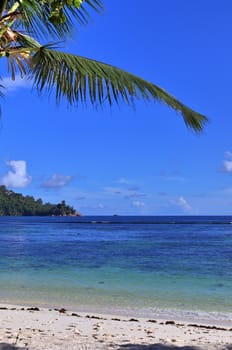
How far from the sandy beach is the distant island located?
173579 mm

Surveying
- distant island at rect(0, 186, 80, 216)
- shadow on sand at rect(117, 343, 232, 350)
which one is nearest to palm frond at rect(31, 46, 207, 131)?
shadow on sand at rect(117, 343, 232, 350)

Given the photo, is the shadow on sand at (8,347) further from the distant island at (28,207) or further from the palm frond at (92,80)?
the distant island at (28,207)

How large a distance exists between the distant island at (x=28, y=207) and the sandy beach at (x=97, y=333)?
17358 cm

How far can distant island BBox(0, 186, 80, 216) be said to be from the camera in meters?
183

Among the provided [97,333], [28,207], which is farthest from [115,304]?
[28,207]

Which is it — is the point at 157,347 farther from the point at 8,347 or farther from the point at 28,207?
the point at 28,207

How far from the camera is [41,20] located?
450 centimetres

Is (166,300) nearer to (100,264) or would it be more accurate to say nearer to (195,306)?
(195,306)

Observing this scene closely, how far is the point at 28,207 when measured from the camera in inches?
7313

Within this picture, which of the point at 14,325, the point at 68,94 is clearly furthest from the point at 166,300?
the point at 68,94

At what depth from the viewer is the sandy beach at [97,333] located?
17.4 ft

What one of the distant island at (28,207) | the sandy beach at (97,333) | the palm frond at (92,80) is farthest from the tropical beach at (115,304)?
the distant island at (28,207)

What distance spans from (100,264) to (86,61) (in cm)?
1824

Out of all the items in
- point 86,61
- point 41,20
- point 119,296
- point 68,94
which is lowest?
point 119,296
